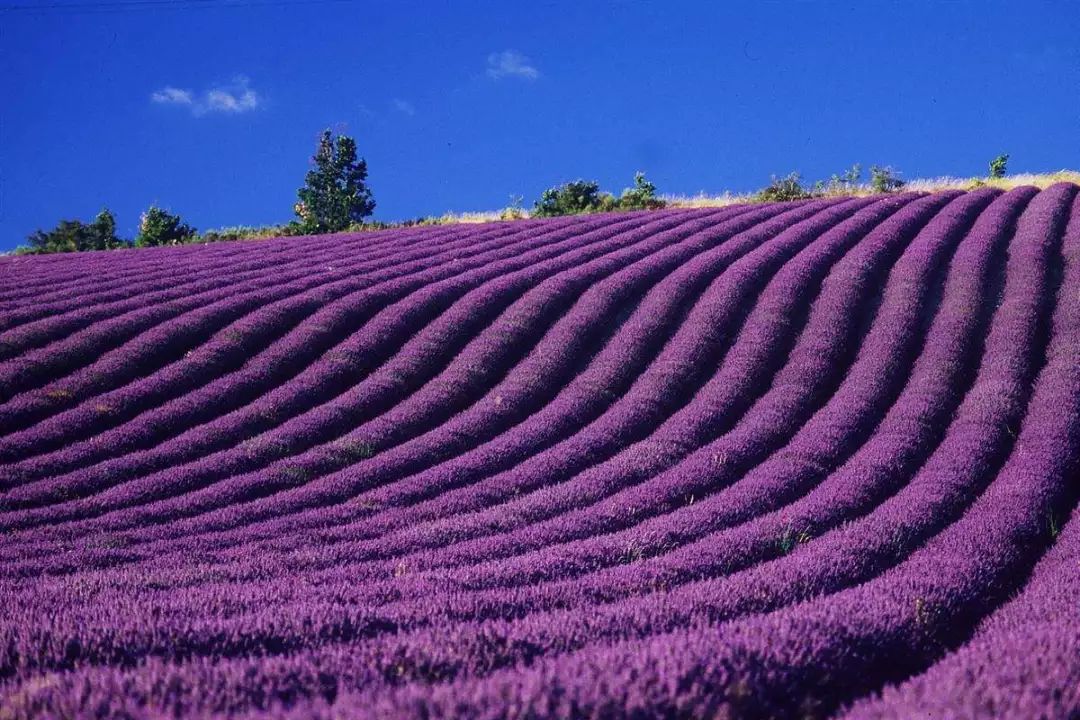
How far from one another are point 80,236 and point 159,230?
8615mm

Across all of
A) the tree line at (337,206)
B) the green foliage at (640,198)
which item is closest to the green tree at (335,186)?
the tree line at (337,206)

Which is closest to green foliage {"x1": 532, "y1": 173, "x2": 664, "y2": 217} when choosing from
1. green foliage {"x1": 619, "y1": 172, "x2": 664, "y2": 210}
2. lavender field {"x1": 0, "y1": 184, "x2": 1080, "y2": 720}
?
green foliage {"x1": 619, "y1": 172, "x2": 664, "y2": 210}

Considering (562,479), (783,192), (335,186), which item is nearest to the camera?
(562,479)

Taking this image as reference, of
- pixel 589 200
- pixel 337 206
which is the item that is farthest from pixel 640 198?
pixel 337 206

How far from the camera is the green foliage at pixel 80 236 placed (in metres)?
51.0

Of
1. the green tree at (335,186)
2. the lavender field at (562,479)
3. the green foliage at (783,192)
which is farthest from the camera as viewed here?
the green tree at (335,186)

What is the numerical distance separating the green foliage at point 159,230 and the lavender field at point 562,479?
1079 inches

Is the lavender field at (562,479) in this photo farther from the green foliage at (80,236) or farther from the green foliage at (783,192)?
the green foliage at (80,236)

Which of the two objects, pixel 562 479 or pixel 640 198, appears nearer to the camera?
pixel 562 479

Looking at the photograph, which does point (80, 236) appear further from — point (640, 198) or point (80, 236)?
point (640, 198)

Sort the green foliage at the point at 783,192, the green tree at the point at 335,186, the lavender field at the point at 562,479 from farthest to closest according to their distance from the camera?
1. the green tree at the point at 335,186
2. the green foliage at the point at 783,192
3. the lavender field at the point at 562,479

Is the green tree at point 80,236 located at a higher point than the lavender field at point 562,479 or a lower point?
higher

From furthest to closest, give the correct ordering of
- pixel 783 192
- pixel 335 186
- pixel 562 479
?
pixel 335 186 < pixel 783 192 < pixel 562 479

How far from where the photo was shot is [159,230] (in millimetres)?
49156
